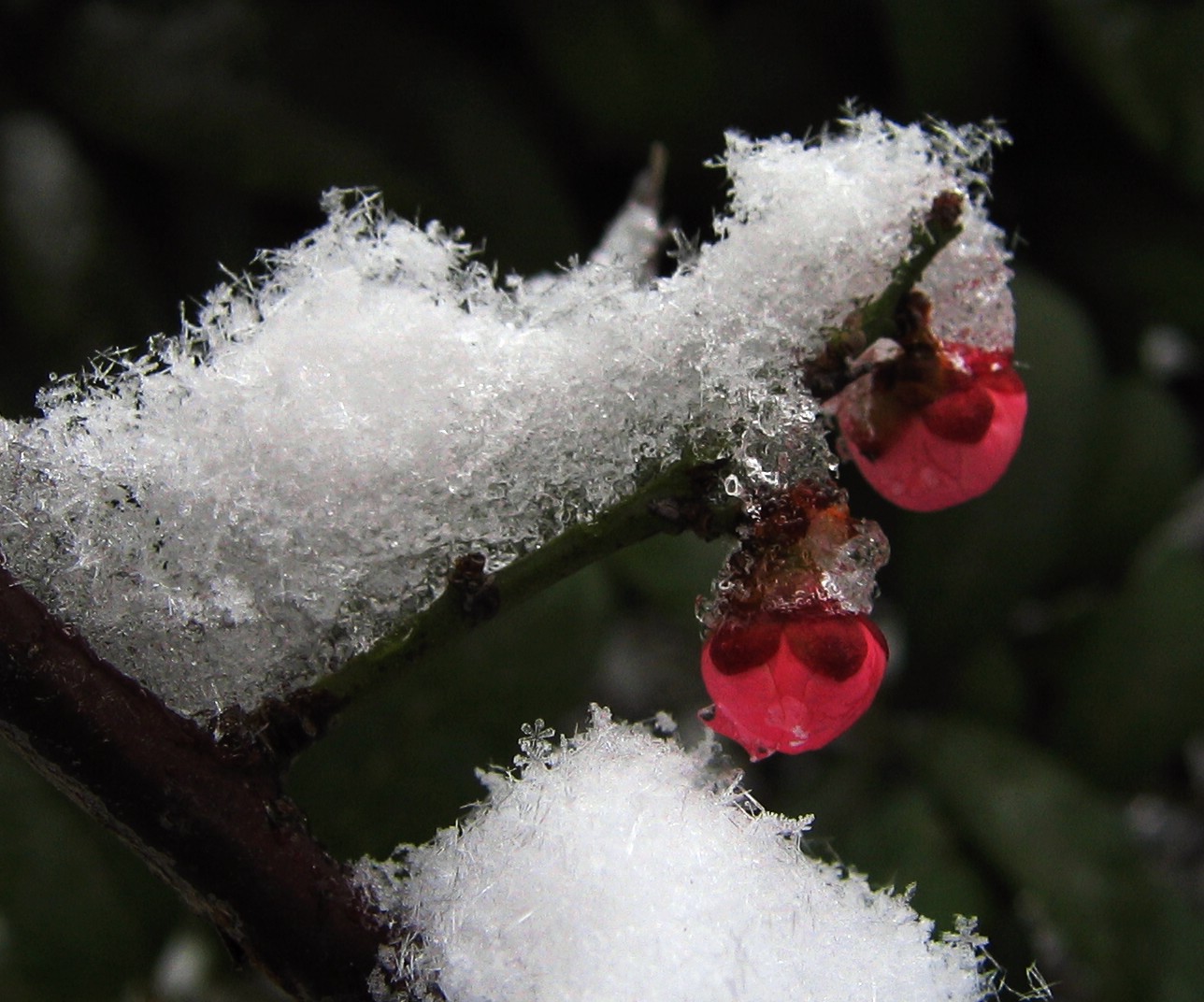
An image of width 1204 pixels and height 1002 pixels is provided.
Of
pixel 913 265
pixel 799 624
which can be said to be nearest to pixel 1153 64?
pixel 913 265

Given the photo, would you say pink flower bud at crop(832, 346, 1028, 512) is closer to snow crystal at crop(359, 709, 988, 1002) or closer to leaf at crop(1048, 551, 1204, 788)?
snow crystal at crop(359, 709, 988, 1002)

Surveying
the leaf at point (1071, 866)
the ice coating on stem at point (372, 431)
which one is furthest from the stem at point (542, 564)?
the leaf at point (1071, 866)

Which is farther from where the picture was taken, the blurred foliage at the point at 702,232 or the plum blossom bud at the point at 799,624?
the blurred foliage at the point at 702,232

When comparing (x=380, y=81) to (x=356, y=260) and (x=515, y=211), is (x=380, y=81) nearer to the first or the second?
(x=515, y=211)

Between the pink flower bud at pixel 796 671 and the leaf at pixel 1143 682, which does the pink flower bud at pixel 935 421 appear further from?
the leaf at pixel 1143 682

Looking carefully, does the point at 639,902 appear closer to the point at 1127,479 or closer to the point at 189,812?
the point at 189,812

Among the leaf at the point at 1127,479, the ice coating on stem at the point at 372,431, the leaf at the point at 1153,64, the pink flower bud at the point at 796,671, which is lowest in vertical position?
the pink flower bud at the point at 796,671
